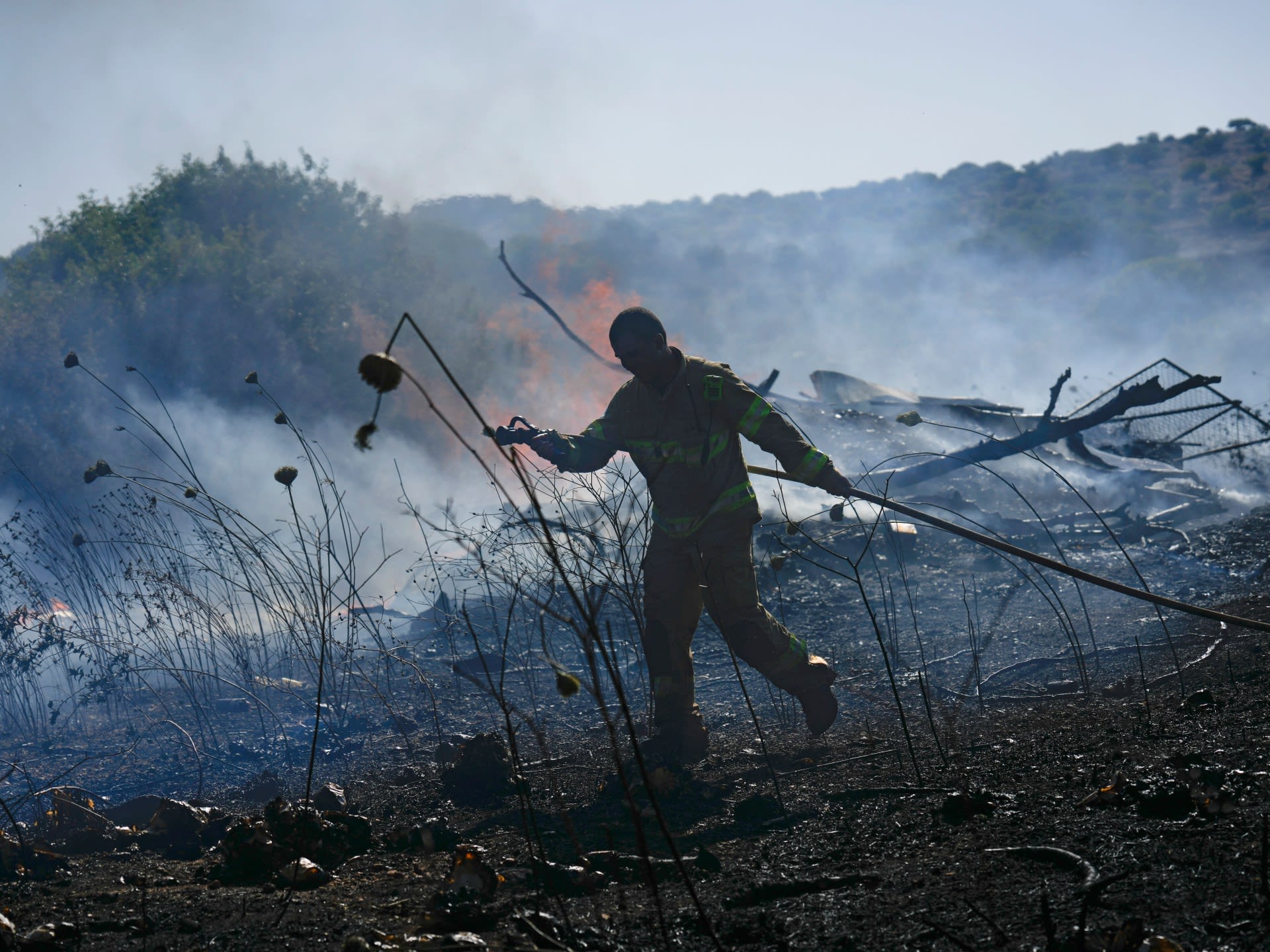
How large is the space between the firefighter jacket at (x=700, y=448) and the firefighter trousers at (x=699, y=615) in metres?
0.09

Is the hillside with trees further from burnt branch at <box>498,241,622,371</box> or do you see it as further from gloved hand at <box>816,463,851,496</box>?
gloved hand at <box>816,463,851,496</box>

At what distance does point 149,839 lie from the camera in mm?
3350

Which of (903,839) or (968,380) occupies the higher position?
(968,380)

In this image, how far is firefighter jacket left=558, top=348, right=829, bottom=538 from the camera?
13.1 ft

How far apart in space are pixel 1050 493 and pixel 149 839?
1010cm

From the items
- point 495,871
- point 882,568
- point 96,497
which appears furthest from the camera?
point 96,497

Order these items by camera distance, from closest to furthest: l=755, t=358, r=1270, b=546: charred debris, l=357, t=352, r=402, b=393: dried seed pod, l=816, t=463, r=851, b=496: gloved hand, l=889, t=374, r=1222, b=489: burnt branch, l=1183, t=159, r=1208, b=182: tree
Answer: l=357, t=352, r=402, b=393: dried seed pod → l=816, t=463, r=851, b=496: gloved hand → l=889, t=374, r=1222, b=489: burnt branch → l=755, t=358, r=1270, b=546: charred debris → l=1183, t=159, r=1208, b=182: tree

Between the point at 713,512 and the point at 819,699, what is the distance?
0.96 metres

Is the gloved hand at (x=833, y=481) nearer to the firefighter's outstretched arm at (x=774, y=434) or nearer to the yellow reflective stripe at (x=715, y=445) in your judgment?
the firefighter's outstretched arm at (x=774, y=434)

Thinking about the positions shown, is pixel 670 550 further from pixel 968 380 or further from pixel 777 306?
pixel 777 306

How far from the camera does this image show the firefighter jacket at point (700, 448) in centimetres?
399

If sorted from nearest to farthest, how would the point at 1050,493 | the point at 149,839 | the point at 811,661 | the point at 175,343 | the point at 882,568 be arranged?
1. the point at 149,839
2. the point at 811,661
3. the point at 882,568
4. the point at 1050,493
5. the point at 175,343

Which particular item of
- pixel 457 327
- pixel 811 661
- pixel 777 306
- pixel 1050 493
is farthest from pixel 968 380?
pixel 811 661

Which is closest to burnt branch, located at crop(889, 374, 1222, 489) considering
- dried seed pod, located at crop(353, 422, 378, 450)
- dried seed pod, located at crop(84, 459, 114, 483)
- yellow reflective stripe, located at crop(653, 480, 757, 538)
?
yellow reflective stripe, located at crop(653, 480, 757, 538)
